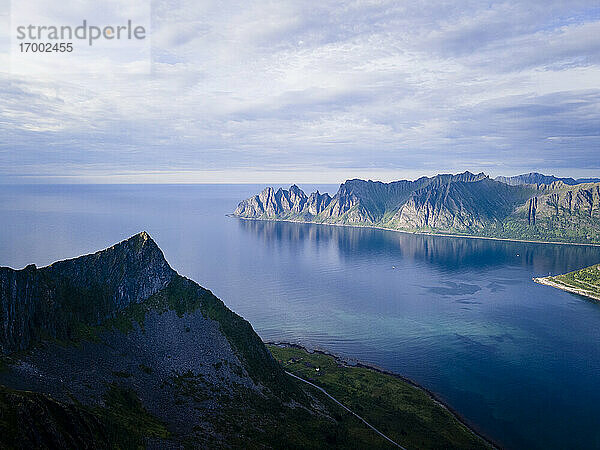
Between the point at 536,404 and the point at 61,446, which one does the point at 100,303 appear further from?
the point at 536,404

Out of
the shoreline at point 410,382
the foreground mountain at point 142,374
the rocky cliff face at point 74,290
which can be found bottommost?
the shoreline at point 410,382

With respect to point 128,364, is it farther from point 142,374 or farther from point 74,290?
point 74,290

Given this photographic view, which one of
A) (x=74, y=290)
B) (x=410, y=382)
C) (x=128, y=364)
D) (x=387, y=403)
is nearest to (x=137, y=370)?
(x=128, y=364)

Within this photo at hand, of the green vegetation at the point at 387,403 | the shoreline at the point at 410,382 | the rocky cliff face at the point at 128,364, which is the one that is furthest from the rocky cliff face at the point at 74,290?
the shoreline at the point at 410,382

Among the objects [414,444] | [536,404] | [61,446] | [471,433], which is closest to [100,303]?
[61,446]

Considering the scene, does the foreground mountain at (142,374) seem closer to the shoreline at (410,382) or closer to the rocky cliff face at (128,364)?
the rocky cliff face at (128,364)

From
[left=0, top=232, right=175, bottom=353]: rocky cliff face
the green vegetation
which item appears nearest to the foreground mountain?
[left=0, top=232, right=175, bottom=353]: rocky cliff face

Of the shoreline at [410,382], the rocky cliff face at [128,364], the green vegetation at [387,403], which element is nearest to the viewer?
the rocky cliff face at [128,364]
